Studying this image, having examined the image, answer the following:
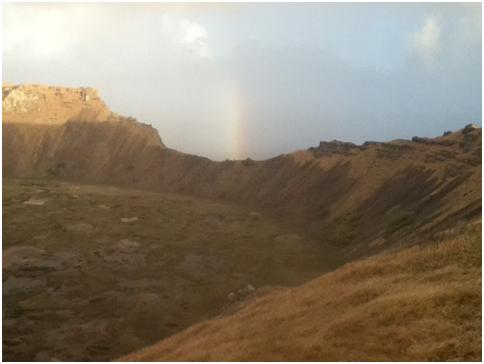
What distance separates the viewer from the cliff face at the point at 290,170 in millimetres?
42438

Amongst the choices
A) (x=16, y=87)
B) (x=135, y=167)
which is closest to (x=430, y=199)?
(x=135, y=167)

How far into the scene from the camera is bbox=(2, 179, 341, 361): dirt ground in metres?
25.4

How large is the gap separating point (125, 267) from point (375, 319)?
1058 inches

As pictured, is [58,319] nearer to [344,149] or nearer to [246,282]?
[246,282]

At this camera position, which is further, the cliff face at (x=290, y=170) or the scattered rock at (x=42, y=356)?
the cliff face at (x=290, y=170)

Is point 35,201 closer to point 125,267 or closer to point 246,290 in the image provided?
point 125,267

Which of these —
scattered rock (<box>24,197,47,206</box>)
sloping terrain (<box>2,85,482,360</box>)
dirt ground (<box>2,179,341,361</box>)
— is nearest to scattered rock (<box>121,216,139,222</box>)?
dirt ground (<box>2,179,341,361</box>)

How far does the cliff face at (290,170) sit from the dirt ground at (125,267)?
5880 mm

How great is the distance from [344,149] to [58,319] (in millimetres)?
50127

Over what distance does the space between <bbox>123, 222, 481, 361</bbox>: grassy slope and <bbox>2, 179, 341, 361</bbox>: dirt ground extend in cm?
849

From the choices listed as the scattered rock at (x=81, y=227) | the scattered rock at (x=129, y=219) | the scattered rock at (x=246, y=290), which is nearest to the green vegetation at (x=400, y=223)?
the scattered rock at (x=246, y=290)

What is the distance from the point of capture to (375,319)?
12867 mm

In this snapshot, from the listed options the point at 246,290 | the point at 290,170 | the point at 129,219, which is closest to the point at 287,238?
the point at 246,290

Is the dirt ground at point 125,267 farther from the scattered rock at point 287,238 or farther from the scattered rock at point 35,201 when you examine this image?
the scattered rock at point 35,201
